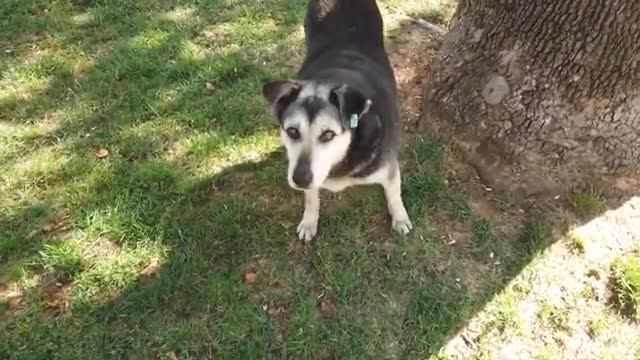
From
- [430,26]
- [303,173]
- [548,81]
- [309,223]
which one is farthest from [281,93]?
[430,26]

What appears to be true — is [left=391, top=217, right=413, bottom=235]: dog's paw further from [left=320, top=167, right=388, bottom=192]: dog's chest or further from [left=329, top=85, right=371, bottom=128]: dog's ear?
[left=329, top=85, right=371, bottom=128]: dog's ear

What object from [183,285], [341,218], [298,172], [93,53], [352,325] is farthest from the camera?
[93,53]

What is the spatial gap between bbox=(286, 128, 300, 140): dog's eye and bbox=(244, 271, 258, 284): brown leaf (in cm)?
99

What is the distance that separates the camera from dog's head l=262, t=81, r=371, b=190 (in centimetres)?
305

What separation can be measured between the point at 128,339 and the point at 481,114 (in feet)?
8.67

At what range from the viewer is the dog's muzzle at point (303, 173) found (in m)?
3.02

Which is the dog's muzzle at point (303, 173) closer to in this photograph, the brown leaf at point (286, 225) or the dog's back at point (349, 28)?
the brown leaf at point (286, 225)

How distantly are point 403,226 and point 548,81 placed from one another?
1285 millimetres

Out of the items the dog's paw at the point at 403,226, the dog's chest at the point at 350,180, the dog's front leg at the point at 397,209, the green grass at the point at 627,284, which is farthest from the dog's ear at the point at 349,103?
the green grass at the point at 627,284

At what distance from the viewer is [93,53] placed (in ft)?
18.2

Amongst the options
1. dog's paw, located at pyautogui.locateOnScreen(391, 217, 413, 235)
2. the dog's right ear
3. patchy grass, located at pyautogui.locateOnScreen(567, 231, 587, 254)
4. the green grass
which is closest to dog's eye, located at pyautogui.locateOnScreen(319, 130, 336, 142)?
the dog's right ear

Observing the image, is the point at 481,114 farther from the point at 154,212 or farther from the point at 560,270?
the point at 154,212

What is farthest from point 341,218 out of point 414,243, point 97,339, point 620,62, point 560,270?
point 620,62

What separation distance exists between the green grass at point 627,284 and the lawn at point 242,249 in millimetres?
15
